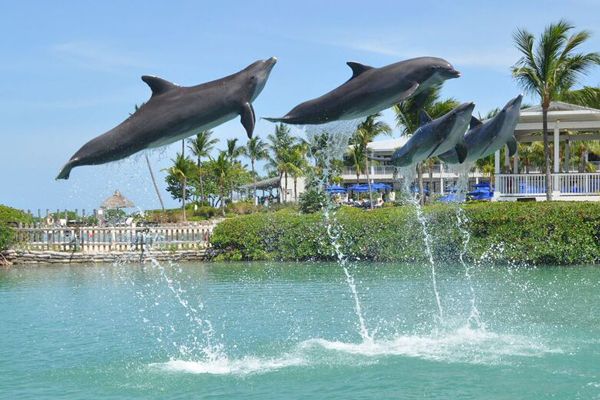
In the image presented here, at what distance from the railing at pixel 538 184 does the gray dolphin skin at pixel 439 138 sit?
892 inches

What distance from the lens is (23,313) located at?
18.6 m

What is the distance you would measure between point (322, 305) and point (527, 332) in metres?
5.41

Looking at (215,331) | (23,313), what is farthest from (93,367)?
(23,313)

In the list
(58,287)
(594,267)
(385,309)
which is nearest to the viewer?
(385,309)

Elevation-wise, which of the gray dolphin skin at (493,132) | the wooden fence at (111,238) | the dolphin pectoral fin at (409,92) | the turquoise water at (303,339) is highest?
the dolphin pectoral fin at (409,92)

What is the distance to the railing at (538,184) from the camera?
3173 cm

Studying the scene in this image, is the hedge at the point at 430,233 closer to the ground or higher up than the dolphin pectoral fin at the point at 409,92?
closer to the ground

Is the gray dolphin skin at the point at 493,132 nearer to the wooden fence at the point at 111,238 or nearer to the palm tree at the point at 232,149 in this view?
the wooden fence at the point at 111,238

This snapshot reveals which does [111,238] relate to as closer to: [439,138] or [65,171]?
[439,138]

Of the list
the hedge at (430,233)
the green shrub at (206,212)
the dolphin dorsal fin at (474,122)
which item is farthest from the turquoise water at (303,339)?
the green shrub at (206,212)

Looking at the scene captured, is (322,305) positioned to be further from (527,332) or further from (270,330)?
(527,332)

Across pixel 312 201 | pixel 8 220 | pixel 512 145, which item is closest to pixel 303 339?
pixel 512 145

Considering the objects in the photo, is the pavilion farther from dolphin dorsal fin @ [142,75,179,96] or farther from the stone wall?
dolphin dorsal fin @ [142,75,179,96]

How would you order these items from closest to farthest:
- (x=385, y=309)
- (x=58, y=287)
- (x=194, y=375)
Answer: (x=194, y=375) → (x=385, y=309) → (x=58, y=287)
